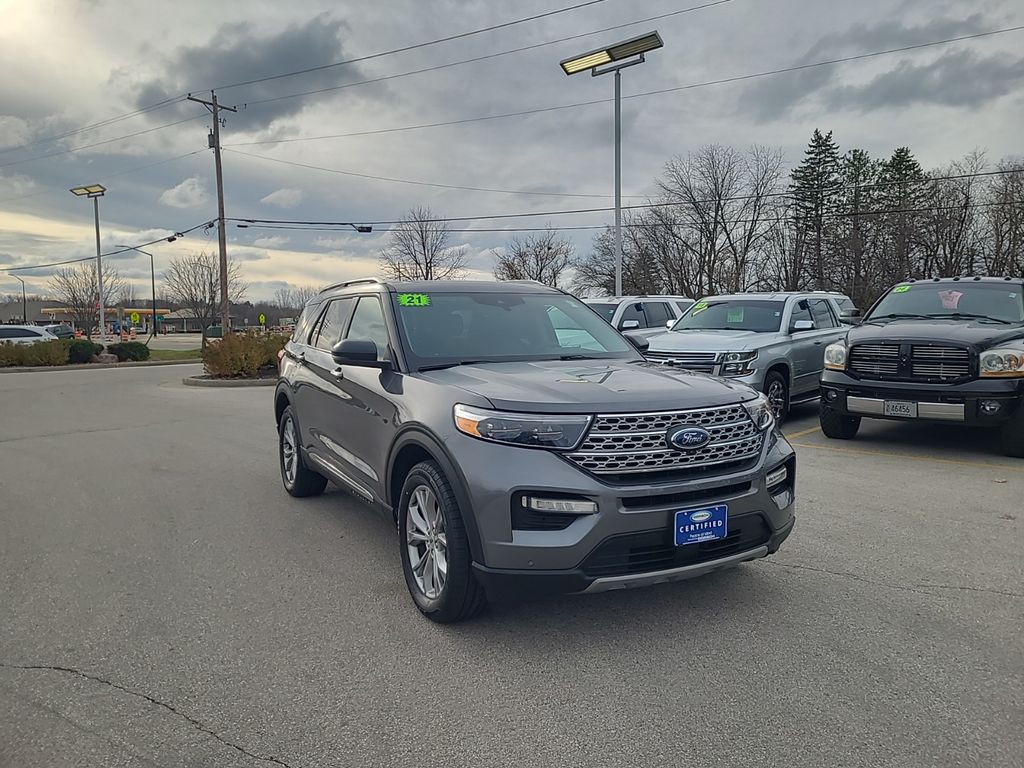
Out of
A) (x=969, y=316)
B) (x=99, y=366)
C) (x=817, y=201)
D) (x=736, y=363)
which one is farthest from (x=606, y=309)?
(x=817, y=201)

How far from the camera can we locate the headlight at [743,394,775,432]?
3.78 metres

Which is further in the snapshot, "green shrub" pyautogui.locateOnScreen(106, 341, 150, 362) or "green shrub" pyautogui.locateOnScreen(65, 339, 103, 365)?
"green shrub" pyautogui.locateOnScreen(106, 341, 150, 362)

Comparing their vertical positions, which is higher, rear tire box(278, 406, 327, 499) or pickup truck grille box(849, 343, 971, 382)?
pickup truck grille box(849, 343, 971, 382)

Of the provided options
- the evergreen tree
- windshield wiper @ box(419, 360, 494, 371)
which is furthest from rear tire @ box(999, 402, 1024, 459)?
the evergreen tree

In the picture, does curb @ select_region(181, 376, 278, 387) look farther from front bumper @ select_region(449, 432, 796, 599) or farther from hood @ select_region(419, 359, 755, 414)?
front bumper @ select_region(449, 432, 796, 599)

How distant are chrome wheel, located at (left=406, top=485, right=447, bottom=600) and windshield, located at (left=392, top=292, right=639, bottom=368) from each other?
834 millimetres

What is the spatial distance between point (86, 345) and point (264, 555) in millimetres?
28465

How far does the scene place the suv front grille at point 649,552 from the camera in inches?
128

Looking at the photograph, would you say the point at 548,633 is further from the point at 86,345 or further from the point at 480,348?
the point at 86,345

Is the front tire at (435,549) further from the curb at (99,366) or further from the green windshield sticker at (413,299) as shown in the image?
the curb at (99,366)

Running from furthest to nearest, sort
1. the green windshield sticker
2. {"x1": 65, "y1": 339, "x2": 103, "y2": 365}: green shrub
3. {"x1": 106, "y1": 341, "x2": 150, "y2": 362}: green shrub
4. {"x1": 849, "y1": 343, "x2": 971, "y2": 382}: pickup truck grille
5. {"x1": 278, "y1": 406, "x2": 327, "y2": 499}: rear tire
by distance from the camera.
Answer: {"x1": 106, "y1": 341, "x2": 150, "y2": 362}: green shrub, {"x1": 65, "y1": 339, "x2": 103, "y2": 365}: green shrub, {"x1": 849, "y1": 343, "x2": 971, "y2": 382}: pickup truck grille, {"x1": 278, "y1": 406, "x2": 327, "y2": 499}: rear tire, the green windshield sticker

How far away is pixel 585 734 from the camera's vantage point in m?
2.79

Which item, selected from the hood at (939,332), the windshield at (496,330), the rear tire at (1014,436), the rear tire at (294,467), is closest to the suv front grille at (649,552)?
the windshield at (496,330)

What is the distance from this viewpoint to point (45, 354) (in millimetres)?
27062
